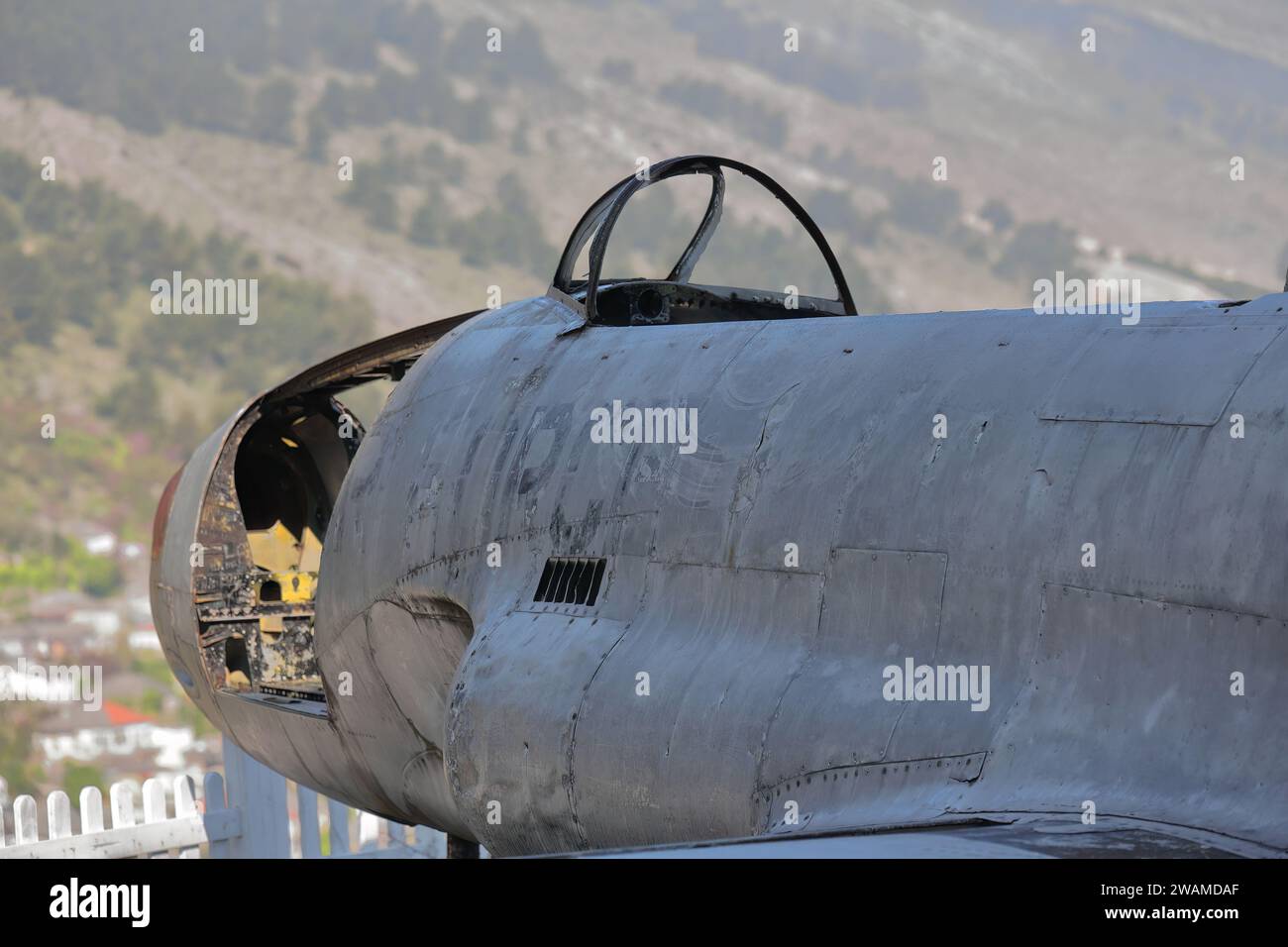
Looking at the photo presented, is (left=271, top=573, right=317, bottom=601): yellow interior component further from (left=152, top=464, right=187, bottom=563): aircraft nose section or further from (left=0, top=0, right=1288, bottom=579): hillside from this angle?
(left=0, top=0, right=1288, bottom=579): hillside

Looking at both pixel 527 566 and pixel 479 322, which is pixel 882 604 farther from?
pixel 479 322

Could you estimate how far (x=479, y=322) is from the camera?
8.54 m

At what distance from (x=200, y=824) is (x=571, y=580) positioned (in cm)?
955

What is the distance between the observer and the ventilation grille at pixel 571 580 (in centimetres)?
679

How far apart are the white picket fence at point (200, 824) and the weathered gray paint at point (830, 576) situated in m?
7.11

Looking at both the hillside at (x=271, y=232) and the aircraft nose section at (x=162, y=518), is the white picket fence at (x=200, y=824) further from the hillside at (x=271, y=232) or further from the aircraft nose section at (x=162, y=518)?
the hillside at (x=271, y=232)

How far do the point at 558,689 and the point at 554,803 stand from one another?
45 centimetres

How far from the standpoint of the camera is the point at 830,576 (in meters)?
5.77
